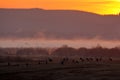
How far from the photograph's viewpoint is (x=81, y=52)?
5162 inches

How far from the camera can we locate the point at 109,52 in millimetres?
123625

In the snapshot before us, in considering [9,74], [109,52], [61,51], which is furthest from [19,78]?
[61,51]

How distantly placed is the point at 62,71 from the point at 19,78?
751 centimetres

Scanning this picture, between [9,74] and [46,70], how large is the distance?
6.25 metres

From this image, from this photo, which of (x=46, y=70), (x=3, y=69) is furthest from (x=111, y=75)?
(x=3, y=69)

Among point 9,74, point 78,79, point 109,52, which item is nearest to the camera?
point 78,79

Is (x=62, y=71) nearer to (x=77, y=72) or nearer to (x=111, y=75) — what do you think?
(x=77, y=72)

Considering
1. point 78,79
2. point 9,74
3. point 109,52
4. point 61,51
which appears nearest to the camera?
point 78,79

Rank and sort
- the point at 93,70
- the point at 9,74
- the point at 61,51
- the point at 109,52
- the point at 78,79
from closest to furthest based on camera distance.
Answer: the point at 78,79 → the point at 9,74 → the point at 93,70 → the point at 109,52 → the point at 61,51

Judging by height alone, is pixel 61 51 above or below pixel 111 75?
above

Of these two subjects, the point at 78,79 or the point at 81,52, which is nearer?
the point at 78,79

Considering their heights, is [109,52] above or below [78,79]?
above

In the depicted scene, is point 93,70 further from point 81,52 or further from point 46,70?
point 81,52

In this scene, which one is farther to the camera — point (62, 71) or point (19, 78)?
point (62, 71)
